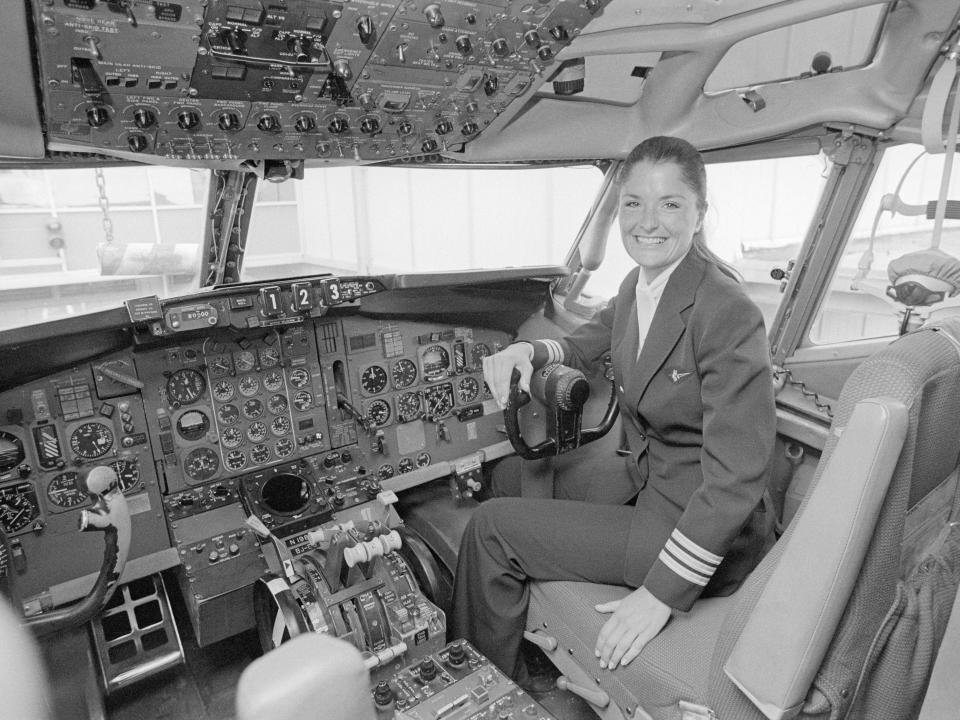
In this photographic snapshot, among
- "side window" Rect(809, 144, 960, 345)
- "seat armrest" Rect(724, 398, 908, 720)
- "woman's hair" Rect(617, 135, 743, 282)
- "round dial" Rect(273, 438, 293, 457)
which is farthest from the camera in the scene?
"round dial" Rect(273, 438, 293, 457)

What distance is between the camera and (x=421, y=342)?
10.2ft

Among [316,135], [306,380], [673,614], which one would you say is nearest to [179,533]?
[306,380]

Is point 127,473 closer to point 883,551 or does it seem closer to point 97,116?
point 97,116

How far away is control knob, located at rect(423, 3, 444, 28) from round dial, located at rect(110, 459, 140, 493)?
6.28 feet

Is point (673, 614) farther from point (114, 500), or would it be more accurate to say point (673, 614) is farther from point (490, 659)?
point (114, 500)

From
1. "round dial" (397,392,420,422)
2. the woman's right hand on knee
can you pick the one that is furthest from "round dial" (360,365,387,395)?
the woman's right hand on knee

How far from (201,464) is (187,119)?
52.6 inches

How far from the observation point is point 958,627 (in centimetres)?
→ 92

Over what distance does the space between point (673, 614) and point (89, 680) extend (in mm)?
1945

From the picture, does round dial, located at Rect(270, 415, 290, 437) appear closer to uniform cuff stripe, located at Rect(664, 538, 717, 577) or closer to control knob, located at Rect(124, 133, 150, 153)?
control knob, located at Rect(124, 133, 150, 153)

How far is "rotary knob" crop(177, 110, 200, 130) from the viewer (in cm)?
201

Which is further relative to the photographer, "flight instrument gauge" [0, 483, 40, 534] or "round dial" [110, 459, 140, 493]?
"round dial" [110, 459, 140, 493]

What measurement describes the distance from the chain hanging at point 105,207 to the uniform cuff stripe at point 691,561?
243cm

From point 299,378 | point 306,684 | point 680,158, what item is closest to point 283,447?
point 299,378
